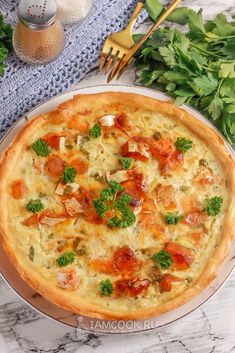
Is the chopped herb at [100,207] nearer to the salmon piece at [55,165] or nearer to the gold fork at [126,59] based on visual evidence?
the salmon piece at [55,165]

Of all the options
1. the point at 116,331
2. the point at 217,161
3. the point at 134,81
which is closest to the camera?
the point at 116,331

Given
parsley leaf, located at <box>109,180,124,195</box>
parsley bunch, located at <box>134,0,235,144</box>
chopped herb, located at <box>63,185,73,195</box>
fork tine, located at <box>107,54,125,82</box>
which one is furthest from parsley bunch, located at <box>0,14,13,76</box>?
parsley leaf, located at <box>109,180,124,195</box>

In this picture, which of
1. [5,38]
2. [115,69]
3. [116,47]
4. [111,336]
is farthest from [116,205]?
[5,38]

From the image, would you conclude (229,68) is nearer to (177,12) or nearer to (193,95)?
(193,95)

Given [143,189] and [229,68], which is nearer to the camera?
[143,189]

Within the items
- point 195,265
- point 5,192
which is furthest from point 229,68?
point 5,192

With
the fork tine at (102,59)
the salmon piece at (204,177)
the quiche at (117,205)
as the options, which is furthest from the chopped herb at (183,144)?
the fork tine at (102,59)

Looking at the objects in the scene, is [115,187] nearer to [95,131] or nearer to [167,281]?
[95,131]
